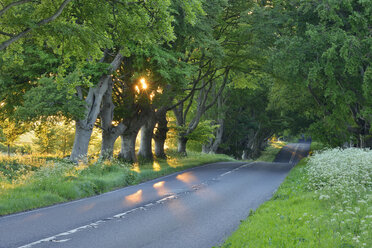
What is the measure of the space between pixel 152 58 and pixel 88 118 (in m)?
4.65

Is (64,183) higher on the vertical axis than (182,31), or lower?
lower

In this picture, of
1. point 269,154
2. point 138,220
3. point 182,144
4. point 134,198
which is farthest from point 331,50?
point 269,154

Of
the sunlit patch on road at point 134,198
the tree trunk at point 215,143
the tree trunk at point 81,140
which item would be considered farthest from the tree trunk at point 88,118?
the tree trunk at point 215,143

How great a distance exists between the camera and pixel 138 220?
31.0ft

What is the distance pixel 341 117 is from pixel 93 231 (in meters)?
20.9

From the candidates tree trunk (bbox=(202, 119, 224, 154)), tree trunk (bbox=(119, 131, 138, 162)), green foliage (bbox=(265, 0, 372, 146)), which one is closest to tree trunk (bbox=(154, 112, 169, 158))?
tree trunk (bbox=(119, 131, 138, 162))

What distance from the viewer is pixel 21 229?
830cm

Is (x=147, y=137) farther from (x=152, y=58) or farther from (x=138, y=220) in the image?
(x=138, y=220)

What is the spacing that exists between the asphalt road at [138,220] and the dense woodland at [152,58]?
449cm

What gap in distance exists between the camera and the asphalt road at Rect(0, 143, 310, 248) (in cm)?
750

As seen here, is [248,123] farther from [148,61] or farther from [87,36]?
[87,36]

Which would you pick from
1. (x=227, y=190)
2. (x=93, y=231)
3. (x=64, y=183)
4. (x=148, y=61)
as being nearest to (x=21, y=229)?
(x=93, y=231)

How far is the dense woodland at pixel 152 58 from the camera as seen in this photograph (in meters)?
12.3

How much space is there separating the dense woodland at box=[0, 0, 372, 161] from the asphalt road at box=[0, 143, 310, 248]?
4487 millimetres
